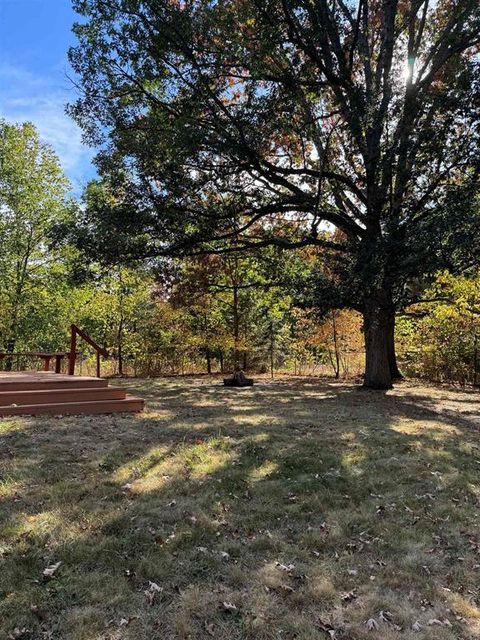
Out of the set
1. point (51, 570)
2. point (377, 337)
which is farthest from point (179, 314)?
point (51, 570)

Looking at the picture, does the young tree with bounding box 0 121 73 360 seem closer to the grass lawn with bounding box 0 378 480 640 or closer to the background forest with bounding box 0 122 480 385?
the background forest with bounding box 0 122 480 385

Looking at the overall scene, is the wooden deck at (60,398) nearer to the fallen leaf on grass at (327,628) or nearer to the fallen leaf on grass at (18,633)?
the fallen leaf on grass at (18,633)

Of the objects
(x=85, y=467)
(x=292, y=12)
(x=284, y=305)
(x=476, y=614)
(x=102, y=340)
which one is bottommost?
(x=476, y=614)

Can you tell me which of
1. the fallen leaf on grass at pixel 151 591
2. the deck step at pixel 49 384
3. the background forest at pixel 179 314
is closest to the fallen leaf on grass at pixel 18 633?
the fallen leaf on grass at pixel 151 591

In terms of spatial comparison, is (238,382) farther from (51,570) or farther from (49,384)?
(51,570)

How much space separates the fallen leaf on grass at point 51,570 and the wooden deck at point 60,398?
3.79 m

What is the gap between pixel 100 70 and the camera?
8.71 m

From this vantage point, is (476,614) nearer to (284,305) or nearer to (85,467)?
(85,467)

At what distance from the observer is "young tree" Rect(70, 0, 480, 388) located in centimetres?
788

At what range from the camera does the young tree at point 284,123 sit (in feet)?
25.8

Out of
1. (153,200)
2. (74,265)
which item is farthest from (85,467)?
(74,265)

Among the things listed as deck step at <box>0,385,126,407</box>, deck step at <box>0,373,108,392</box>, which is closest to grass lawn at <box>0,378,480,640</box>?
deck step at <box>0,385,126,407</box>

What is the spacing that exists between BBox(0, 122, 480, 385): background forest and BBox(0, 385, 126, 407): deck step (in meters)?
6.18

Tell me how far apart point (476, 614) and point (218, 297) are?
14.1 metres
